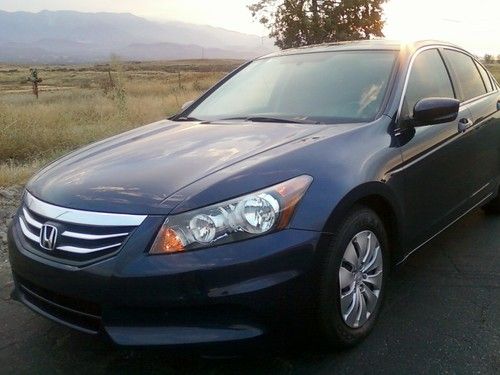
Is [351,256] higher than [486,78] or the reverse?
the reverse

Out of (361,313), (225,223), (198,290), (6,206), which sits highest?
(225,223)

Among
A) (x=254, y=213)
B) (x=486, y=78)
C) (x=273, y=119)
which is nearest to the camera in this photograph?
(x=254, y=213)

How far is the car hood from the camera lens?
7.85 ft

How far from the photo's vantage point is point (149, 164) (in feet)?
8.95

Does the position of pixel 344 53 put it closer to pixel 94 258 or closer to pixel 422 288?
pixel 422 288

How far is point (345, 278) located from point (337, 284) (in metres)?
0.12

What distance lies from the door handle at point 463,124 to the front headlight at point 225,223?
195 centimetres

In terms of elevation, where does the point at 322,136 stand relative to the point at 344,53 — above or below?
below

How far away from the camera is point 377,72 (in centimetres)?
346

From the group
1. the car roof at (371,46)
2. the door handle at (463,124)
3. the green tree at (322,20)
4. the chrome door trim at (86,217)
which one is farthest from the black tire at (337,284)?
the green tree at (322,20)

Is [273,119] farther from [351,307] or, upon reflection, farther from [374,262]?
[351,307]

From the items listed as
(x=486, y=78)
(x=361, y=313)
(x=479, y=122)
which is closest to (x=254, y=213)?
(x=361, y=313)

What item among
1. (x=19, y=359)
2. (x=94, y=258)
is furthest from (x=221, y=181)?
(x=19, y=359)

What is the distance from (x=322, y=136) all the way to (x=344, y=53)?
3.91ft
